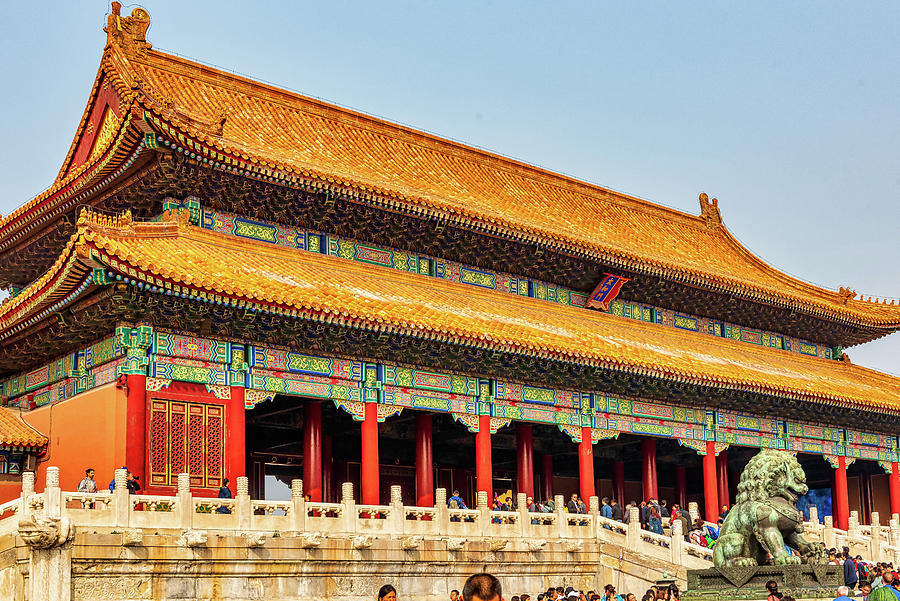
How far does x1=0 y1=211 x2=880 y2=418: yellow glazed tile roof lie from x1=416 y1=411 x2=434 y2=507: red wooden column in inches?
94.4

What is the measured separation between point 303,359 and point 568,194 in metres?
15.0

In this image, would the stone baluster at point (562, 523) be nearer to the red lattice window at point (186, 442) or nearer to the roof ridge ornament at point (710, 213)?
the red lattice window at point (186, 442)

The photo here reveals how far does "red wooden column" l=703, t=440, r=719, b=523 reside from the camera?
→ 1141 inches

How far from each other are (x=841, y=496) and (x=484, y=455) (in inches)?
540

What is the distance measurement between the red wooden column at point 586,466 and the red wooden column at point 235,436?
846 centimetres

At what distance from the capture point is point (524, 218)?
3038 cm

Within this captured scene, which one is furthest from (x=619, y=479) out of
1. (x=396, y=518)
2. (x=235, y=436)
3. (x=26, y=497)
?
(x=26, y=497)

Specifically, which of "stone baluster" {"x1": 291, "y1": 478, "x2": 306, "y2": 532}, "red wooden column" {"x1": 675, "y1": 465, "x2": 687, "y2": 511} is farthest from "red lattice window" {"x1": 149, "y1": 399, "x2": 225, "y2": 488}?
"red wooden column" {"x1": 675, "y1": 465, "x2": 687, "y2": 511}

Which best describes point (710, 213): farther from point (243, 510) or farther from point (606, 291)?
point (243, 510)

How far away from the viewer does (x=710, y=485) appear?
1159 inches

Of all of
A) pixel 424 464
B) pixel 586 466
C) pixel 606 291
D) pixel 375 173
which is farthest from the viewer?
pixel 606 291

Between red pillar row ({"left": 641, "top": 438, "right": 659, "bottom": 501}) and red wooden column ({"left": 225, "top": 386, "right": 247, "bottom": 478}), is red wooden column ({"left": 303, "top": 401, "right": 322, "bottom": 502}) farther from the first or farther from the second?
red pillar row ({"left": 641, "top": 438, "right": 659, "bottom": 501})

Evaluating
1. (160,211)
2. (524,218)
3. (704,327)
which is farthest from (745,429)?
(160,211)

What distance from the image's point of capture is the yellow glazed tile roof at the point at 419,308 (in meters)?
20.4
